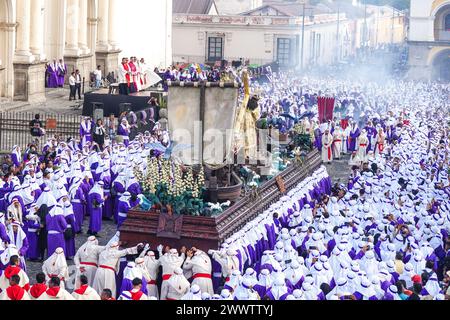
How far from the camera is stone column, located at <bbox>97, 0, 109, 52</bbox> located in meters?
44.4

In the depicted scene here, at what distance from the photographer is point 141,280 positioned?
47.9 feet

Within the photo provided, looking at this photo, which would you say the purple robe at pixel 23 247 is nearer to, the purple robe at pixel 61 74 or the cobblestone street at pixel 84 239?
the cobblestone street at pixel 84 239

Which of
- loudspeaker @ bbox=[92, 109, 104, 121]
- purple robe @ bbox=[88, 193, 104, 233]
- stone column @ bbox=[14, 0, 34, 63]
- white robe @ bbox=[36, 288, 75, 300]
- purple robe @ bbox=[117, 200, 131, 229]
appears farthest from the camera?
stone column @ bbox=[14, 0, 34, 63]

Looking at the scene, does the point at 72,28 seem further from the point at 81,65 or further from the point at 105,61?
the point at 105,61

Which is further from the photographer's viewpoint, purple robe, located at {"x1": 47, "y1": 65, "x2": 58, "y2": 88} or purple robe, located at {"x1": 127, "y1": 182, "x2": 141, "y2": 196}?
purple robe, located at {"x1": 47, "y1": 65, "x2": 58, "y2": 88}

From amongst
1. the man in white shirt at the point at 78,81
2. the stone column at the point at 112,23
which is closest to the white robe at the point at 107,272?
the man in white shirt at the point at 78,81

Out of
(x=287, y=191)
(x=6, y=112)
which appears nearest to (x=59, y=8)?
(x=6, y=112)

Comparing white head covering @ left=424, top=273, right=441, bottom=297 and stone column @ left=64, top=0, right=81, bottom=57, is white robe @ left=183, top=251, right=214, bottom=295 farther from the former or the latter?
stone column @ left=64, top=0, right=81, bottom=57

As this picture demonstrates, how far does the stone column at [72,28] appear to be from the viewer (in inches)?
1588

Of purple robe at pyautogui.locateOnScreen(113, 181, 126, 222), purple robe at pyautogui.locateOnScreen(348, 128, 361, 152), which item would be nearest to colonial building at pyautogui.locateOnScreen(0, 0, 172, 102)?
purple robe at pyautogui.locateOnScreen(348, 128, 361, 152)

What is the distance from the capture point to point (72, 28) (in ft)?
133

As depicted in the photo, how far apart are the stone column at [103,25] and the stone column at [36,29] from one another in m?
8.45
